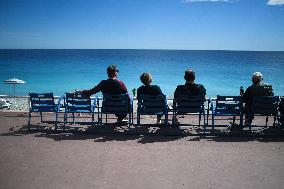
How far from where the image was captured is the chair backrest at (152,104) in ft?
25.3

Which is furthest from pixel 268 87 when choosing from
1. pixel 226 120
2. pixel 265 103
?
pixel 226 120

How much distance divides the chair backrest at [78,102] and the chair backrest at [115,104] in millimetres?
401

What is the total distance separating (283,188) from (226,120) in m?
4.76

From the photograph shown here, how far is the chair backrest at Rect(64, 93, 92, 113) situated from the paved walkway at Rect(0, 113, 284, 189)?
24.3 inches

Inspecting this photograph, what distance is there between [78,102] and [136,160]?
9.11 ft

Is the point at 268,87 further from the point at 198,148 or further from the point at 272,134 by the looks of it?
the point at 198,148

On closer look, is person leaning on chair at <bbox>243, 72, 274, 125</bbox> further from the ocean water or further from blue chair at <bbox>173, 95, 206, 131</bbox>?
the ocean water

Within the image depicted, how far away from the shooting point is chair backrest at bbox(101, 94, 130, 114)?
305 inches

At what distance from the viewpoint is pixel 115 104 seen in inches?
307

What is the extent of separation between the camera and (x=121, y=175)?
16.6 feet

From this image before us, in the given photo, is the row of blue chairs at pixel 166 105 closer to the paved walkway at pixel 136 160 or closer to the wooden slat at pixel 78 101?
the wooden slat at pixel 78 101

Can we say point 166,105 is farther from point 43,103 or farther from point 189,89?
point 43,103

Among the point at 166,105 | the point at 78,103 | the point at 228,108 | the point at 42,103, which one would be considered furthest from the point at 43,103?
the point at 228,108

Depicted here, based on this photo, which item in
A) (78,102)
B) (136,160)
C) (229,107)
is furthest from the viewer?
(78,102)
